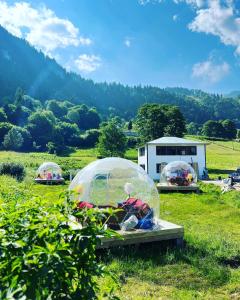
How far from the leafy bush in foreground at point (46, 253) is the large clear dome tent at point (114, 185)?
8.02m

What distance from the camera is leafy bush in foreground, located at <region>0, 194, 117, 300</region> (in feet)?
8.56

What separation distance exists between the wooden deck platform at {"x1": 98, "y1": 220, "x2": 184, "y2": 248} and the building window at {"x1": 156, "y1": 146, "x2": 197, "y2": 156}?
3444cm

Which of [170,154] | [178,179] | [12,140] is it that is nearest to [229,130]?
[12,140]

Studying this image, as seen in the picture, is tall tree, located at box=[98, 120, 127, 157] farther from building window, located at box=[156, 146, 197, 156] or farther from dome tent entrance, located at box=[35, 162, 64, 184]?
dome tent entrance, located at box=[35, 162, 64, 184]

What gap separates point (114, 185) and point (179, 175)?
52.5 feet

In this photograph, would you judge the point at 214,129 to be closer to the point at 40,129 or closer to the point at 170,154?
the point at 40,129

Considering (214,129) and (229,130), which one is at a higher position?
(214,129)

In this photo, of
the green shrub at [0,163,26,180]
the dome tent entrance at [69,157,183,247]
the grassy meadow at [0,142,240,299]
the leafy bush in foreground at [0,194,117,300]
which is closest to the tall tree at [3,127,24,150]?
the green shrub at [0,163,26,180]

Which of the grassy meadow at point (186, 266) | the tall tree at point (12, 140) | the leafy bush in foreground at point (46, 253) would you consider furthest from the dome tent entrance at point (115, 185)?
the tall tree at point (12, 140)

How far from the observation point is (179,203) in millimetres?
18609

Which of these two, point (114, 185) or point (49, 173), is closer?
point (114, 185)

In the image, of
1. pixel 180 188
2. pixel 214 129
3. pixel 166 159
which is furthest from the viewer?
pixel 214 129

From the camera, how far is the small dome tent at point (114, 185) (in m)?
11.4

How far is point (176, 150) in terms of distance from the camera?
44312 millimetres
